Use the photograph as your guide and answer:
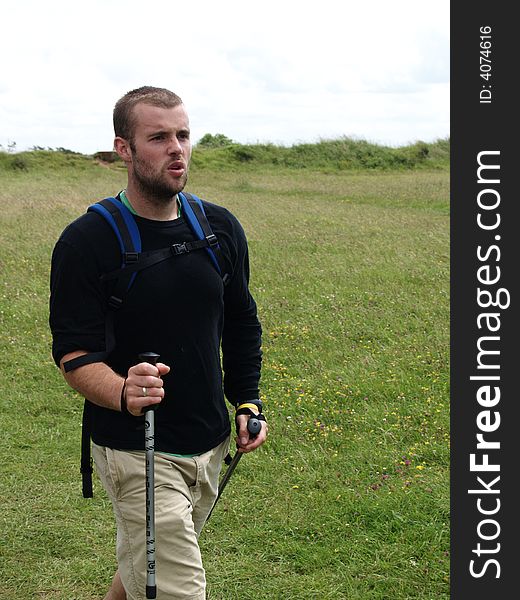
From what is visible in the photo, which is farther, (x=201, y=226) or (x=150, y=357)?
(x=201, y=226)

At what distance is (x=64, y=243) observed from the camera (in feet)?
12.1

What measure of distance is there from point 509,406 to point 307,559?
2.00 metres

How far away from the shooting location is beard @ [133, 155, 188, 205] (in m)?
3.77

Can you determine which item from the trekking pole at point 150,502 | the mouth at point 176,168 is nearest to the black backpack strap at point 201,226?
the mouth at point 176,168

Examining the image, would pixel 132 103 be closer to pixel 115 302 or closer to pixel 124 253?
pixel 124 253

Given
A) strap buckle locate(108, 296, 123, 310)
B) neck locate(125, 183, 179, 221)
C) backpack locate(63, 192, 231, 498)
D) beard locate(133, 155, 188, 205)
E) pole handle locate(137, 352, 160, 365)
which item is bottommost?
pole handle locate(137, 352, 160, 365)

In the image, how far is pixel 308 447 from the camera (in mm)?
7363

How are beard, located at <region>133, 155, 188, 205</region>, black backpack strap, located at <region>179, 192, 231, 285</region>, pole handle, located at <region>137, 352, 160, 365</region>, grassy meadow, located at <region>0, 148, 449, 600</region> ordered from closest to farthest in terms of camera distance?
pole handle, located at <region>137, 352, 160, 365</region>, beard, located at <region>133, 155, 188, 205</region>, black backpack strap, located at <region>179, 192, 231, 285</region>, grassy meadow, located at <region>0, 148, 449, 600</region>

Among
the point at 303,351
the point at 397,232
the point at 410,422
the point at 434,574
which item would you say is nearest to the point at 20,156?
the point at 397,232

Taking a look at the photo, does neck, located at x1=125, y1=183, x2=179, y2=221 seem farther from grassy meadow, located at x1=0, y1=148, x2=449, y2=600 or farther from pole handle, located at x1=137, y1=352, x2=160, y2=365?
grassy meadow, located at x1=0, y1=148, x2=449, y2=600

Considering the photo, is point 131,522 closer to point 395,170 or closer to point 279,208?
point 279,208

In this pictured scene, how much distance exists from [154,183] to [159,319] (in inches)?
22.8

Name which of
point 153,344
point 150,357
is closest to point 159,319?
point 153,344

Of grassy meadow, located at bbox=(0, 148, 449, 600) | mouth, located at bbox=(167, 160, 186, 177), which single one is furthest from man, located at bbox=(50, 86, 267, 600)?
grassy meadow, located at bbox=(0, 148, 449, 600)
